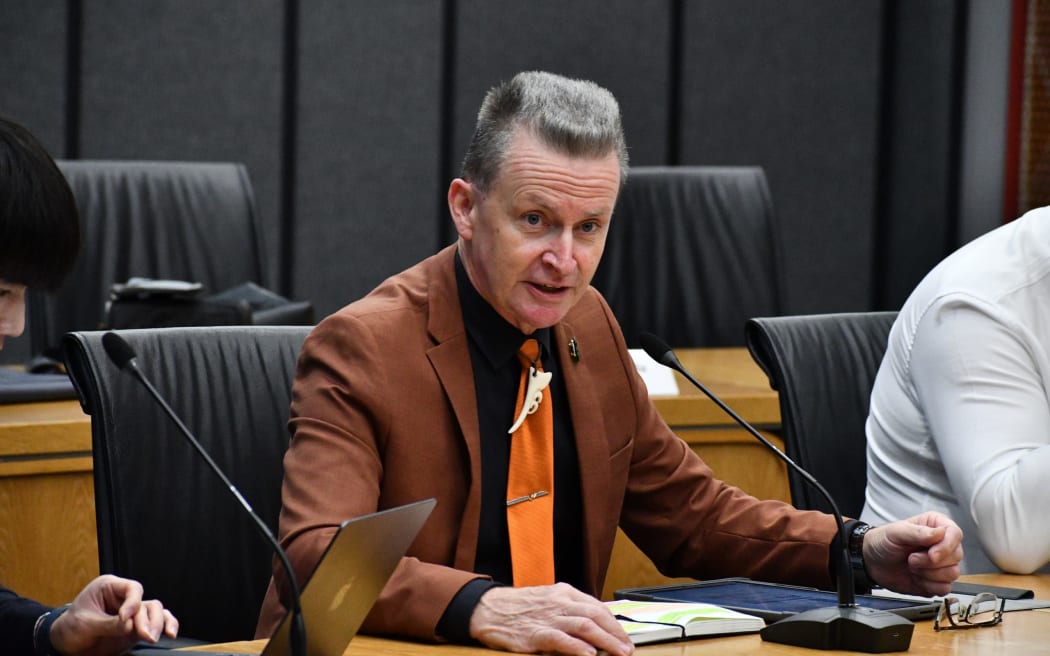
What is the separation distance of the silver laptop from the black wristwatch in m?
0.69

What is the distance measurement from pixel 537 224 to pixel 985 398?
2.31 feet

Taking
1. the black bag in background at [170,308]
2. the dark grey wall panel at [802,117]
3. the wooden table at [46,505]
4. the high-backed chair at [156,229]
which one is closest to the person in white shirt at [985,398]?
the wooden table at [46,505]

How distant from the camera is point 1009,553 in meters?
2.15

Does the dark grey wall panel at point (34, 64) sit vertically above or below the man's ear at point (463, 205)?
above

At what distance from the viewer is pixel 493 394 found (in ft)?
6.55

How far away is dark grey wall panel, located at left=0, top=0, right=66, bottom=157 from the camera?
470 centimetres

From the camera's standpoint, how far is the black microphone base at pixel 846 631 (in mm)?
1679

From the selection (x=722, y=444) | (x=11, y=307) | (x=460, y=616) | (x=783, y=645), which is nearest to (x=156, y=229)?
(x=722, y=444)

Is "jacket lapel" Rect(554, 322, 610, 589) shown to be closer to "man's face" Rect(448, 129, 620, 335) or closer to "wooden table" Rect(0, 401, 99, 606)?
"man's face" Rect(448, 129, 620, 335)

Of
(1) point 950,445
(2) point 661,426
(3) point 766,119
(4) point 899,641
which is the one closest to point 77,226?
(2) point 661,426

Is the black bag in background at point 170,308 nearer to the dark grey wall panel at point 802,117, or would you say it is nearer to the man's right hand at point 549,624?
the man's right hand at point 549,624

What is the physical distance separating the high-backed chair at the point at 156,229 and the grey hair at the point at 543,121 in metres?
2.14

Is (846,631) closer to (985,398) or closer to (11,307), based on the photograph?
(985,398)

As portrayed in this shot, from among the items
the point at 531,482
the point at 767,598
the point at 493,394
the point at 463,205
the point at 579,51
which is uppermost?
the point at 579,51
